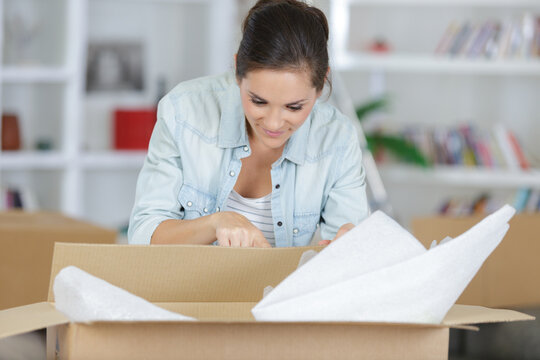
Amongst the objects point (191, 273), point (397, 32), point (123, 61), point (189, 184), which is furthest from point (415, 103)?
point (191, 273)

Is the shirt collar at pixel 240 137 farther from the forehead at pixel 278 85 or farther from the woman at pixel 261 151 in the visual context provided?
the forehead at pixel 278 85

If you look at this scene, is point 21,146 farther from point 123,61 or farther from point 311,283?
point 311,283

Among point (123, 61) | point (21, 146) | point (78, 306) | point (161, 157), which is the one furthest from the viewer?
point (123, 61)

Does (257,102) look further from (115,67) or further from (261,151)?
(115,67)

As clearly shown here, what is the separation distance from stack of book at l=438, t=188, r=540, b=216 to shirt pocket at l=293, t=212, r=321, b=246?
2.42 meters

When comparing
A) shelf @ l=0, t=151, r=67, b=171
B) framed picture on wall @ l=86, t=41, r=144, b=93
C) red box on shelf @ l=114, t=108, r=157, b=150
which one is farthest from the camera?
framed picture on wall @ l=86, t=41, r=144, b=93

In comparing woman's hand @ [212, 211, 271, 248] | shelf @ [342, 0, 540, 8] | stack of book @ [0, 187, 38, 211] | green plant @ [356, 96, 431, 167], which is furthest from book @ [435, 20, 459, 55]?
woman's hand @ [212, 211, 271, 248]

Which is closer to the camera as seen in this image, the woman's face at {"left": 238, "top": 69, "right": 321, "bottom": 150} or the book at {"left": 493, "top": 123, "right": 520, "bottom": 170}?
the woman's face at {"left": 238, "top": 69, "right": 321, "bottom": 150}

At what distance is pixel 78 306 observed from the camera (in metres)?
0.78

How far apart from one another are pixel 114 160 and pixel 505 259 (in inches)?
85.5

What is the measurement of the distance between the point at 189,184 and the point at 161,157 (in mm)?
74

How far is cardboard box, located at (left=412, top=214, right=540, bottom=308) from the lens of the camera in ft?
6.31

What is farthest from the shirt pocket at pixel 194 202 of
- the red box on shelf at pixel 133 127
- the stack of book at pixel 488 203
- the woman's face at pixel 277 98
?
the stack of book at pixel 488 203

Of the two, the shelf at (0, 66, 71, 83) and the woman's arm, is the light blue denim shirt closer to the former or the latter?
the woman's arm
